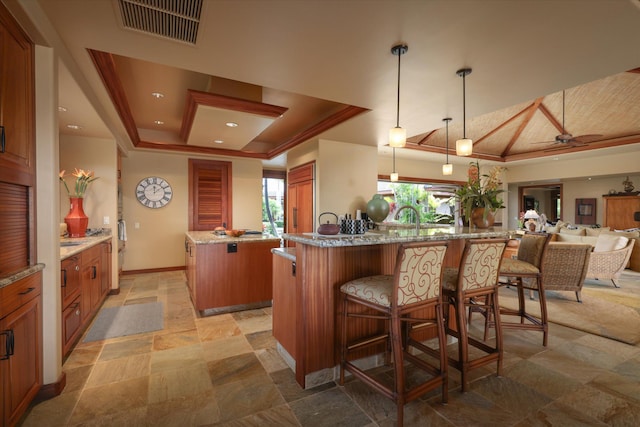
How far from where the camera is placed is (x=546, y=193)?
1325cm

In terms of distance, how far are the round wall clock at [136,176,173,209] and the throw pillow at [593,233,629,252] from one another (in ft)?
25.9

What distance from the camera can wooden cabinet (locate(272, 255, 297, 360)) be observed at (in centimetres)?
228

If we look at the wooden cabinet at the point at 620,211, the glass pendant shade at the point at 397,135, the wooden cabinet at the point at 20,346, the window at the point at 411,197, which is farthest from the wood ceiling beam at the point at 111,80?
the wooden cabinet at the point at 620,211

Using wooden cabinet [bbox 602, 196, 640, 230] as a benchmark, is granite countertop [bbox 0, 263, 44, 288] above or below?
below

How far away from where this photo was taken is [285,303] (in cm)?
241

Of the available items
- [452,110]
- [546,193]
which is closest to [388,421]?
[452,110]

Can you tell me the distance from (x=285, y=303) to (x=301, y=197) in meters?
3.39

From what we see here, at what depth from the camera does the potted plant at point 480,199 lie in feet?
9.23

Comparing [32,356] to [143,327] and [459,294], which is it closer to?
[143,327]

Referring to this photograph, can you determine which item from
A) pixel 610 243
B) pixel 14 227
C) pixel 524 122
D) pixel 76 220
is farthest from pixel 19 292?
pixel 524 122

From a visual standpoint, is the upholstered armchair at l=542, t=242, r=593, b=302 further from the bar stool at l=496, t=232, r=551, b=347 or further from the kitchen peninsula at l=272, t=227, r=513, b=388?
the kitchen peninsula at l=272, t=227, r=513, b=388

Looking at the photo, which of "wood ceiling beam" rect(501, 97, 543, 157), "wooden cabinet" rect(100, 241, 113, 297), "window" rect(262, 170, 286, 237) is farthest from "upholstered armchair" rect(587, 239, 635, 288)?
"wooden cabinet" rect(100, 241, 113, 297)

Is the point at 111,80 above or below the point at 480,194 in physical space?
above

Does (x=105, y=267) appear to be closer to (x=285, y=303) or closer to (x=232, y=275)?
(x=232, y=275)
